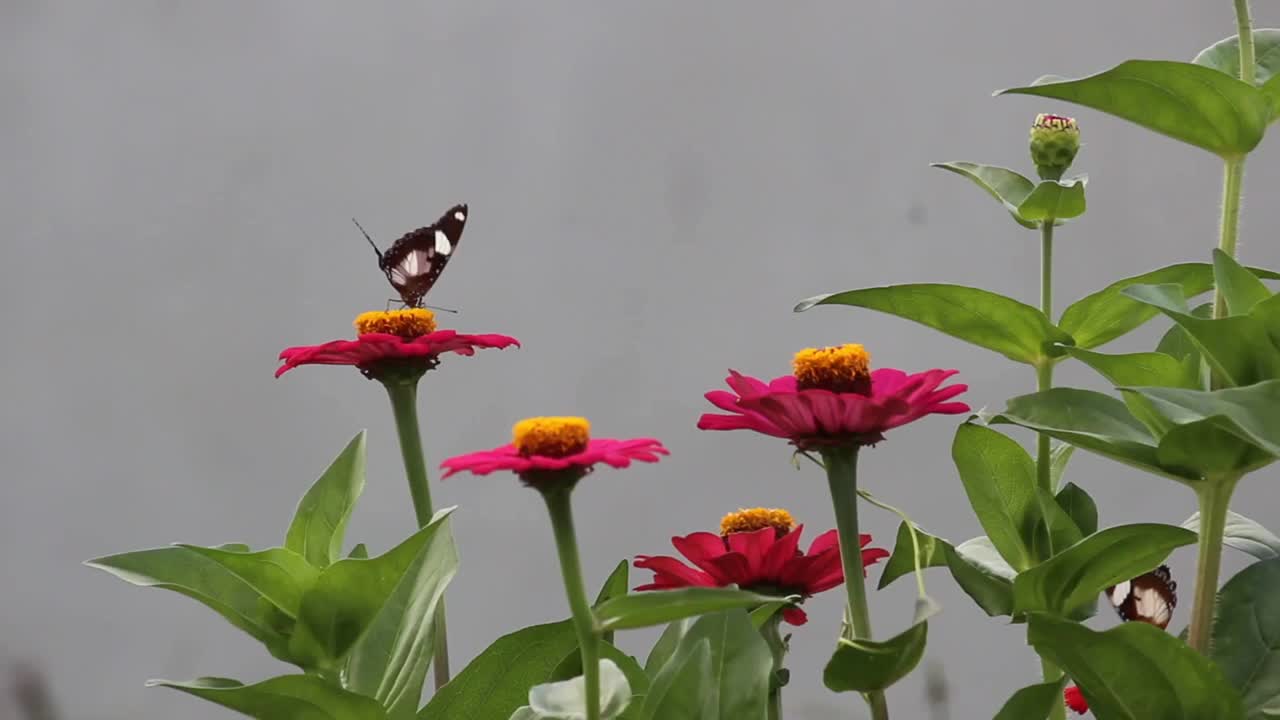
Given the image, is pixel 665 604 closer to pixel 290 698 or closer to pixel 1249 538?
pixel 290 698

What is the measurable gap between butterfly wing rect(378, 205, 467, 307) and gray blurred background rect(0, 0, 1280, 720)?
0.82 meters

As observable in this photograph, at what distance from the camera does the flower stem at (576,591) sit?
39 centimetres

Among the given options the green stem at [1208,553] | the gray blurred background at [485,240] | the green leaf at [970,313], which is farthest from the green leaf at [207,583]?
the gray blurred background at [485,240]

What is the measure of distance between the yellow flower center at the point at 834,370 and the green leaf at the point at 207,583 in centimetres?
22

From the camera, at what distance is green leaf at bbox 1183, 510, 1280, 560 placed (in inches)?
23.2

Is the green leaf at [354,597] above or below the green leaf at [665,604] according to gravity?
above

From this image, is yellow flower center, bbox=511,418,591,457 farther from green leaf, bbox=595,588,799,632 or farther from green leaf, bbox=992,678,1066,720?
green leaf, bbox=992,678,1066,720

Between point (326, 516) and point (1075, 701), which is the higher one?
point (326, 516)

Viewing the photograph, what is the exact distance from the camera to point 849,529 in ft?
1.59

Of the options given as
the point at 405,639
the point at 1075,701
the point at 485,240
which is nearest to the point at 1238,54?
the point at 1075,701

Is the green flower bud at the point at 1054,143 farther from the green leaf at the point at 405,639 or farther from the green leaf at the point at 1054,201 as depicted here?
the green leaf at the point at 405,639

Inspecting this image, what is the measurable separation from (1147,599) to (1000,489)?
11 cm

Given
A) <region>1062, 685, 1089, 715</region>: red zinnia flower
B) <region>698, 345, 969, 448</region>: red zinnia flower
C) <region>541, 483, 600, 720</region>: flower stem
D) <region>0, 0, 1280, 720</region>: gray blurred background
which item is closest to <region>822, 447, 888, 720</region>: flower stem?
<region>698, 345, 969, 448</region>: red zinnia flower

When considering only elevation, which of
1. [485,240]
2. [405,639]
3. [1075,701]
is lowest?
[1075,701]
